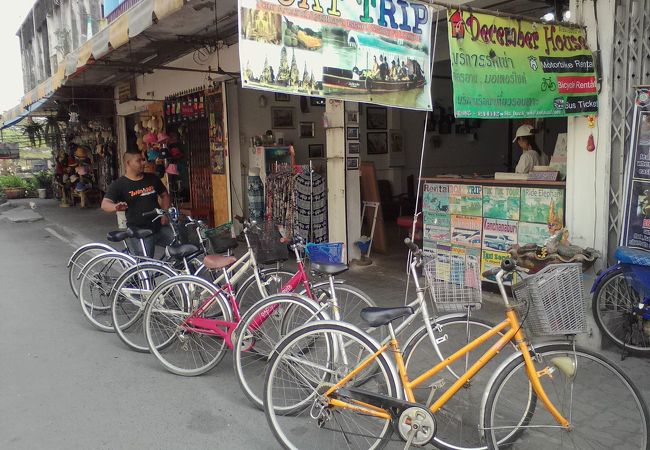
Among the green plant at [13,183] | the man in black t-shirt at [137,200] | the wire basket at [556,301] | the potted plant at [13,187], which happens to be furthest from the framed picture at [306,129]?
the green plant at [13,183]

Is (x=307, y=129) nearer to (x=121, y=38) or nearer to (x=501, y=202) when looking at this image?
(x=121, y=38)

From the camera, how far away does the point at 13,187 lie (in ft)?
86.9

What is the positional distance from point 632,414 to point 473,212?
334 cm

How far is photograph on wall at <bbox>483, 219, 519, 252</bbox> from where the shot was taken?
5.59 m

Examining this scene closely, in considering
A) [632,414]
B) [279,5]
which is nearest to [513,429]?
[632,414]

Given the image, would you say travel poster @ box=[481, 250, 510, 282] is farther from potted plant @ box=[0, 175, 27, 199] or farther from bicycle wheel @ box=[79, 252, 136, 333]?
potted plant @ box=[0, 175, 27, 199]

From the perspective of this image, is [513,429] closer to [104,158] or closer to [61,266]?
[61,266]

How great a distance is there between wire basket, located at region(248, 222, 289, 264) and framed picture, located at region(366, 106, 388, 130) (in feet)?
23.7

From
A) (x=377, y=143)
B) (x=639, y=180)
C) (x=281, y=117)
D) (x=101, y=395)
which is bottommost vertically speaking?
(x=101, y=395)

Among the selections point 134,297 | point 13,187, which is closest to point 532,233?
point 134,297

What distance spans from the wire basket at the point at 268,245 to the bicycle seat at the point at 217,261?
0.24 meters

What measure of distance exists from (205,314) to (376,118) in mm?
8047

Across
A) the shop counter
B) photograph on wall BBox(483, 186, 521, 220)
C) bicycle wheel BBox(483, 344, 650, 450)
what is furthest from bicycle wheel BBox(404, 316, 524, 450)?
photograph on wall BBox(483, 186, 521, 220)

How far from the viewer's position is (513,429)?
308 cm
